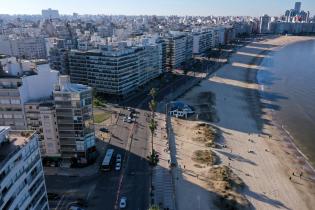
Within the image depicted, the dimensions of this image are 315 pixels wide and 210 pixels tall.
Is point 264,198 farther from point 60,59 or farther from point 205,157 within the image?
point 60,59

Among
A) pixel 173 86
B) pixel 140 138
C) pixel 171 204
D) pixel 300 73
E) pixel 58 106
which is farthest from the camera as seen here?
pixel 300 73

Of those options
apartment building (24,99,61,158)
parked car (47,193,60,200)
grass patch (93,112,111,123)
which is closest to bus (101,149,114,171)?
apartment building (24,99,61,158)

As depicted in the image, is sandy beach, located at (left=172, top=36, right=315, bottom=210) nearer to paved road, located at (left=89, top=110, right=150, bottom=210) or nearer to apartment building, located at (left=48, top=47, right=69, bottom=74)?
paved road, located at (left=89, top=110, right=150, bottom=210)

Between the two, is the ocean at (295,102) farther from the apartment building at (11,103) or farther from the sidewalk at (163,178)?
the apartment building at (11,103)

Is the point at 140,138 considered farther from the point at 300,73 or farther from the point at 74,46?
the point at 300,73

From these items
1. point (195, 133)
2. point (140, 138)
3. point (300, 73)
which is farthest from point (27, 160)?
point (300, 73)

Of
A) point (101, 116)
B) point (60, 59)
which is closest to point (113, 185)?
point (101, 116)
